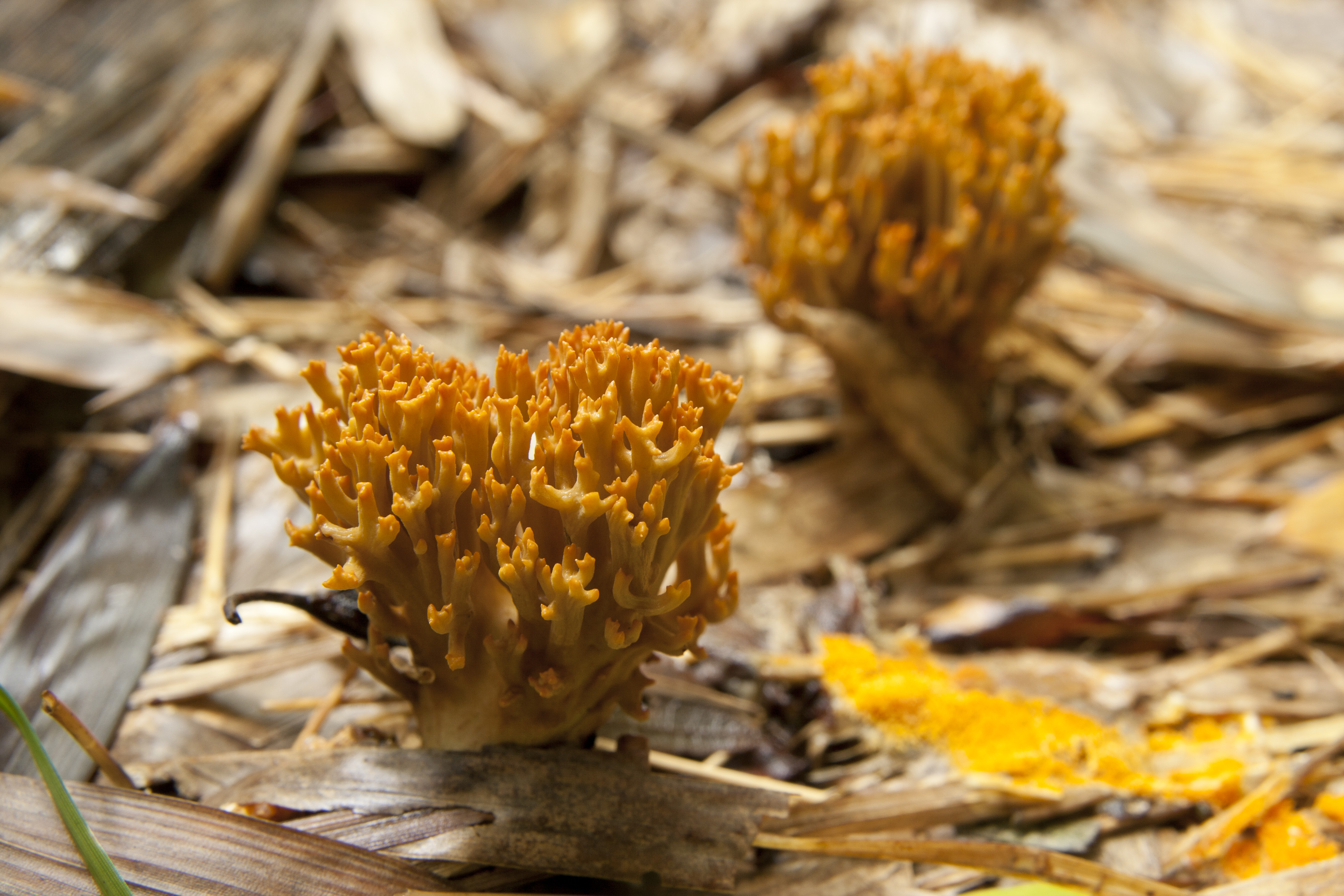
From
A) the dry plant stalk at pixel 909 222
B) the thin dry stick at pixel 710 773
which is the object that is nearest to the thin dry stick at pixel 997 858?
the thin dry stick at pixel 710 773

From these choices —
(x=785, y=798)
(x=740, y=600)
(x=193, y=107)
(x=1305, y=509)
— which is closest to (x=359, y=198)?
(x=193, y=107)

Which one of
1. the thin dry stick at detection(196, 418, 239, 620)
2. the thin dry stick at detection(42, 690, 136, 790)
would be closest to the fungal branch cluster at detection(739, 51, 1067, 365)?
the thin dry stick at detection(196, 418, 239, 620)

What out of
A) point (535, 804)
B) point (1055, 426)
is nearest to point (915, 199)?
point (1055, 426)

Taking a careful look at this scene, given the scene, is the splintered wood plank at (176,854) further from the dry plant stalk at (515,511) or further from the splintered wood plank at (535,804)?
the dry plant stalk at (515,511)

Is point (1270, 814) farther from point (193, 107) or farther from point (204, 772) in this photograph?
point (193, 107)

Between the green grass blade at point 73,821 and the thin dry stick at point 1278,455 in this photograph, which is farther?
the thin dry stick at point 1278,455

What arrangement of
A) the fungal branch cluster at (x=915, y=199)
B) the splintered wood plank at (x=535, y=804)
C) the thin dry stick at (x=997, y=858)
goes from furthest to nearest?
the fungal branch cluster at (x=915, y=199) < the thin dry stick at (x=997, y=858) < the splintered wood plank at (x=535, y=804)

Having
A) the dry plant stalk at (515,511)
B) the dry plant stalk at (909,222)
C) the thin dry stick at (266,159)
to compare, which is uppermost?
the thin dry stick at (266,159)

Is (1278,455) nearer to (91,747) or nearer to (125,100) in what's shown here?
(91,747)
